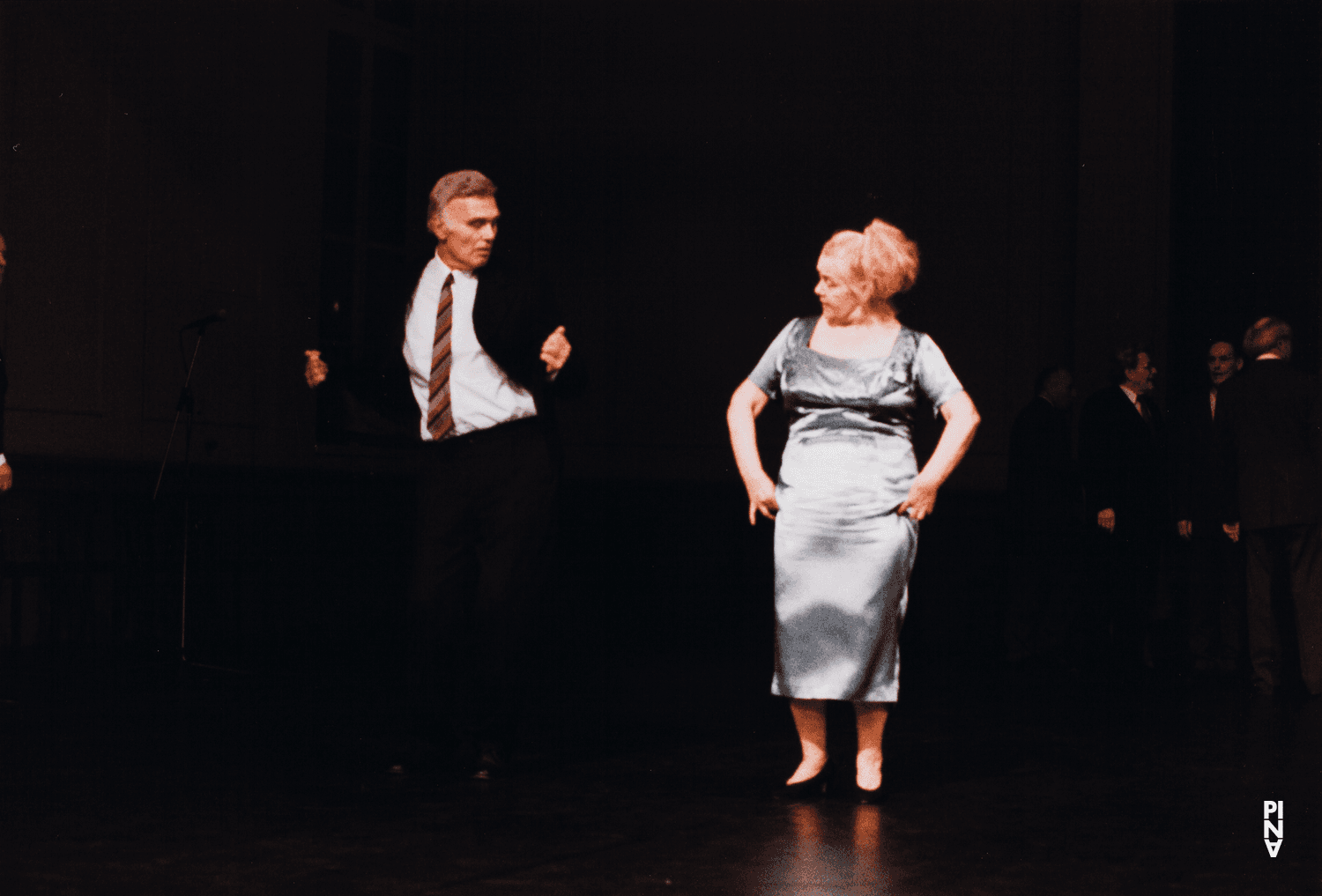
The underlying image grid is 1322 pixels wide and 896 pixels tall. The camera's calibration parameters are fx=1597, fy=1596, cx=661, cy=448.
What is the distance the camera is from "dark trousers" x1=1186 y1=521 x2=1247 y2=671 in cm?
729

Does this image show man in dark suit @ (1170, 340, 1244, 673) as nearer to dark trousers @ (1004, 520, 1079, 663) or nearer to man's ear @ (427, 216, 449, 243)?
dark trousers @ (1004, 520, 1079, 663)

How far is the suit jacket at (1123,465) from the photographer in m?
7.46

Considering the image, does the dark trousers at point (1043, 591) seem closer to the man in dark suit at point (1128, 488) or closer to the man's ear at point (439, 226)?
the man in dark suit at point (1128, 488)

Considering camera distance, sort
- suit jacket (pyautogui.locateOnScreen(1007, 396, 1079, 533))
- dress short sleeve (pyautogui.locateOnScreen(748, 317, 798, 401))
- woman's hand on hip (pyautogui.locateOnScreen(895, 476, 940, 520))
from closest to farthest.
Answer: woman's hand on hip (pyautogui.locateOnScreen(895, 476, 940, 520)) → dress short sleeve (pyautogui.locateOnScreen(748, 317, 798, 401)) → suit jacket (pyautogui.locateOnScreen(1007, 396, 1079, 533))

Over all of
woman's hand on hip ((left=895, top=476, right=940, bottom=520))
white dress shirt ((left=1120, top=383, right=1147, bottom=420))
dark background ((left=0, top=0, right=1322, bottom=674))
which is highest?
dark background ((left=0, top=0, right=1322, bottom=674))

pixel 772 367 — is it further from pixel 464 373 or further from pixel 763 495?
pixel 464 373

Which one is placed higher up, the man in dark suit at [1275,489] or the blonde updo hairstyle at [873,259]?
the blonde updo hairstyle at [873,259]

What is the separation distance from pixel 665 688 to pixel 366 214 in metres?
3.80

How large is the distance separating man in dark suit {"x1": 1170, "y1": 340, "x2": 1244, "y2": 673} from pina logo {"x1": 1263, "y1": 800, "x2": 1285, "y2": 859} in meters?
3.24

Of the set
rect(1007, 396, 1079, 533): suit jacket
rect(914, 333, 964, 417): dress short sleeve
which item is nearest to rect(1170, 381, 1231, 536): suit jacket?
rect(1007, 396, 1079, 533): suit jacket

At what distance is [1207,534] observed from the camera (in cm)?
723

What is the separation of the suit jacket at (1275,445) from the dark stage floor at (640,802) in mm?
892

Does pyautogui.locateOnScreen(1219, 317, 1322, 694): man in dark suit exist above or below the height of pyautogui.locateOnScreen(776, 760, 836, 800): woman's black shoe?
above

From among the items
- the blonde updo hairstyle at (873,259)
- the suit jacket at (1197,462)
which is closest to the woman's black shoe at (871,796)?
the blonde updo hairstyle at (873,259)
